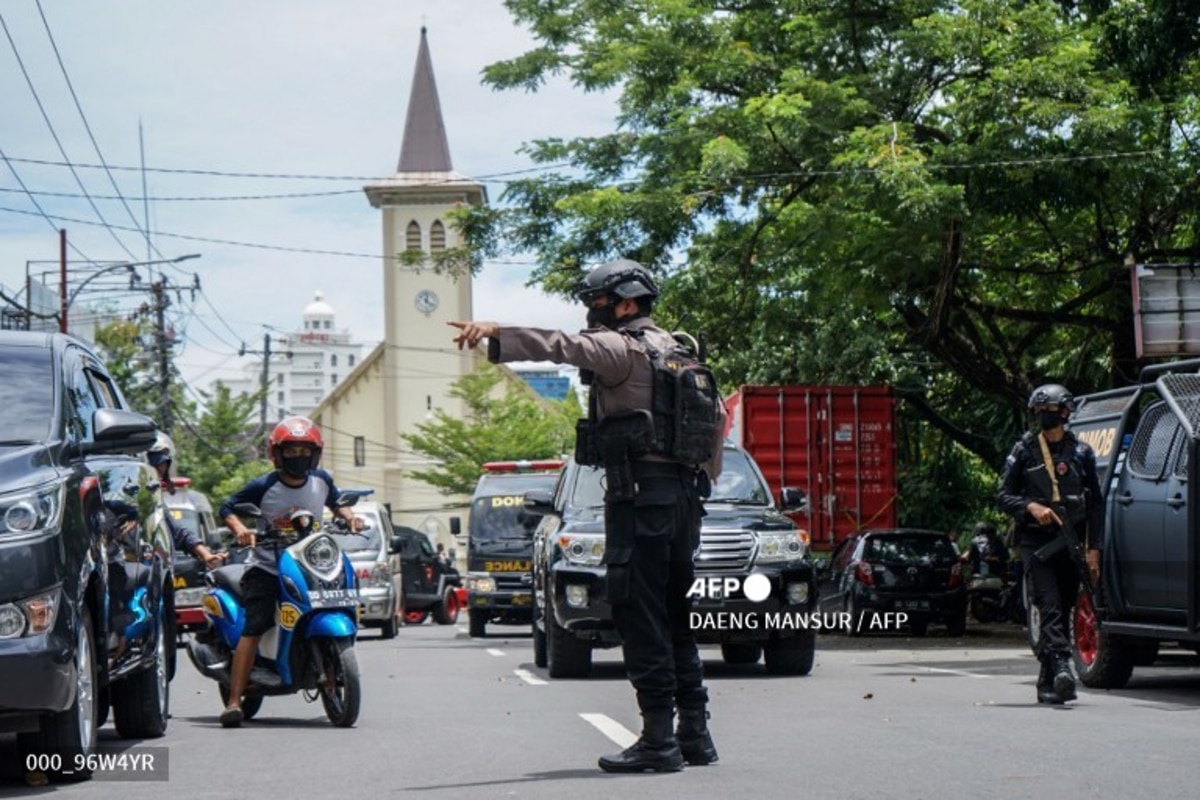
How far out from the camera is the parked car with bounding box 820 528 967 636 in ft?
88.3

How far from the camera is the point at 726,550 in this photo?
50.6 feet

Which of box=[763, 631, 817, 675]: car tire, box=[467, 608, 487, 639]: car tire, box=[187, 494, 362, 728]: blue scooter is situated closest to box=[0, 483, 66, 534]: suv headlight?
box=[187, 494, 362, 728]: blue scooter

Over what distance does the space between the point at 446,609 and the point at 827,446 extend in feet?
48.2

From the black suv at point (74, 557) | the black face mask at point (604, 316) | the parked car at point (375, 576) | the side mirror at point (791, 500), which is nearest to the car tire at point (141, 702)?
the black suv at point (74, 557)

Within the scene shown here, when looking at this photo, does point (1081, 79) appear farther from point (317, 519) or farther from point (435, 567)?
point (435, 567)

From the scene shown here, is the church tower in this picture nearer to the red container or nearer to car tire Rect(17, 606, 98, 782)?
the red container

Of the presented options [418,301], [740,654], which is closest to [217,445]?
[418,301]

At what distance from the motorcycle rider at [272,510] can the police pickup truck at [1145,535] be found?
5.03 m

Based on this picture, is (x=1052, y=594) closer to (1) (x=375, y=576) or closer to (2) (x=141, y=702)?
(2) (x=141, y=702)

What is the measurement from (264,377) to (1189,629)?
63.4 metres

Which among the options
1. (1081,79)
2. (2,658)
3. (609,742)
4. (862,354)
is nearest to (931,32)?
(1081,79)

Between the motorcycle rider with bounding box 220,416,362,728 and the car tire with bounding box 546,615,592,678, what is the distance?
155 inches

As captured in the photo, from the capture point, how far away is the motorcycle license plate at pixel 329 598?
11422 millimetres

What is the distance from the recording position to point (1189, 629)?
12.6 meters
